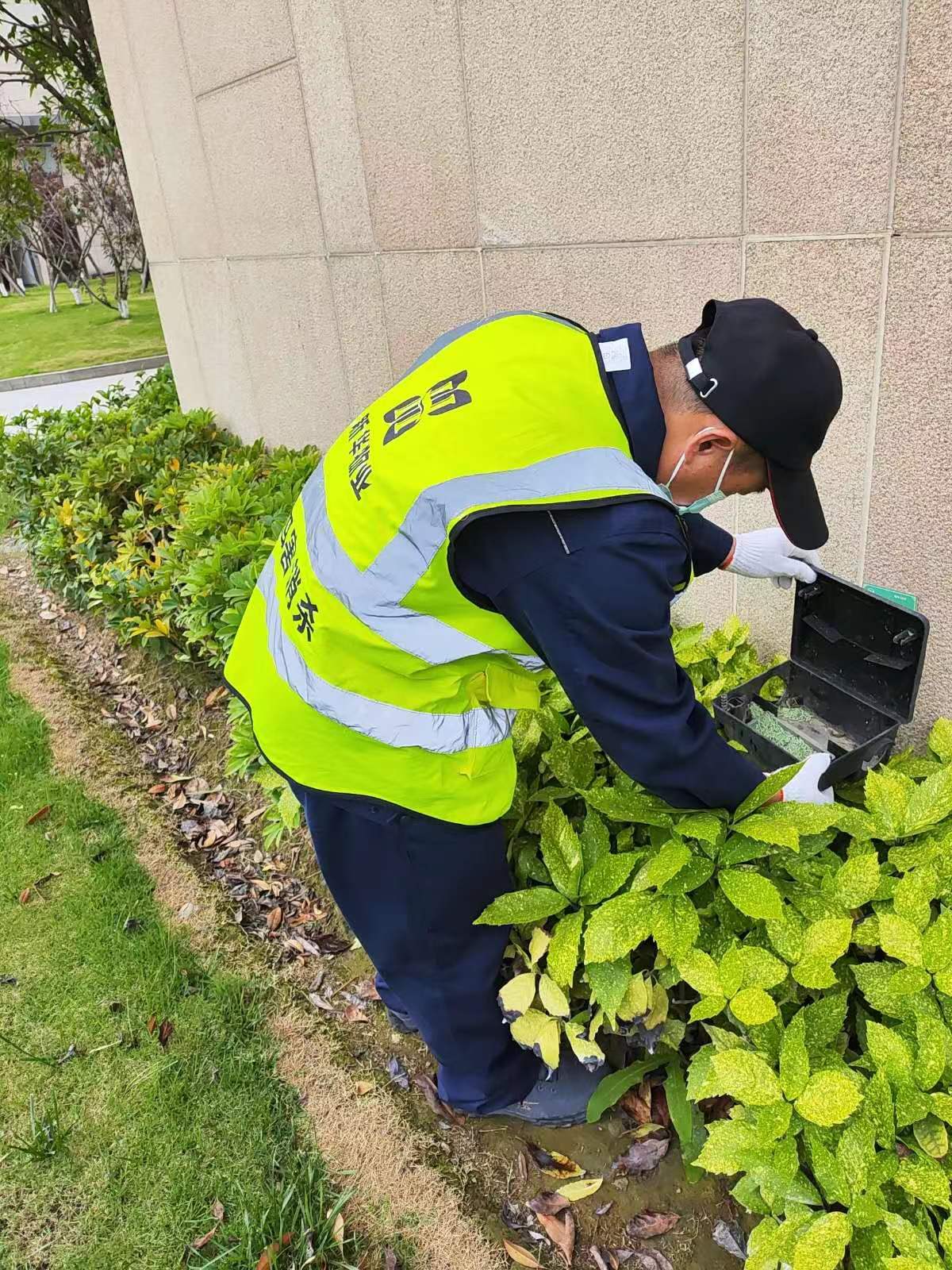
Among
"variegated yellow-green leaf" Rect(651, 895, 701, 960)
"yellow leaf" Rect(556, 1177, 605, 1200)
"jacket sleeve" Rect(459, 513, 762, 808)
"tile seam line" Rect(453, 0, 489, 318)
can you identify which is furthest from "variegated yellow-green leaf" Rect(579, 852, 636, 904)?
"tile seam line" Rect(453, 0, 489, 318)

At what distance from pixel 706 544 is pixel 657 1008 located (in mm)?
1130

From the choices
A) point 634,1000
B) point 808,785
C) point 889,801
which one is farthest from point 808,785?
point 634,1000

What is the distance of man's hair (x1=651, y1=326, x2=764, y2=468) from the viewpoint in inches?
68.9

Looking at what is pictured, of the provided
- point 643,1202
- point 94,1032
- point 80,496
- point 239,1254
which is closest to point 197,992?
point 94,1032

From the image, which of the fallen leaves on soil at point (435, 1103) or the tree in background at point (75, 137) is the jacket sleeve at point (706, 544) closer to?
the fallen leaves on soil at point (435, 1103)

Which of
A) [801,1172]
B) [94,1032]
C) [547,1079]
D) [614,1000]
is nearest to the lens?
[801,1172]

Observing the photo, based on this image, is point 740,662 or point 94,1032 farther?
point 94,1032

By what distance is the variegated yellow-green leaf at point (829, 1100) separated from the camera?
1.69 m

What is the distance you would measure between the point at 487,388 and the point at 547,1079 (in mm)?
1941

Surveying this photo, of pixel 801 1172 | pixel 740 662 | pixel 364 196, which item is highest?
pixel 364 196

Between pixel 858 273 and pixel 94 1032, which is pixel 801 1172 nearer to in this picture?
pixel 858 273

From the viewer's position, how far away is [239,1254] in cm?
225

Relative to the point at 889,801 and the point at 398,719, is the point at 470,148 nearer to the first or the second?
the point at 398,719

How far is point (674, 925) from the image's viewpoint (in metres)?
1.99
